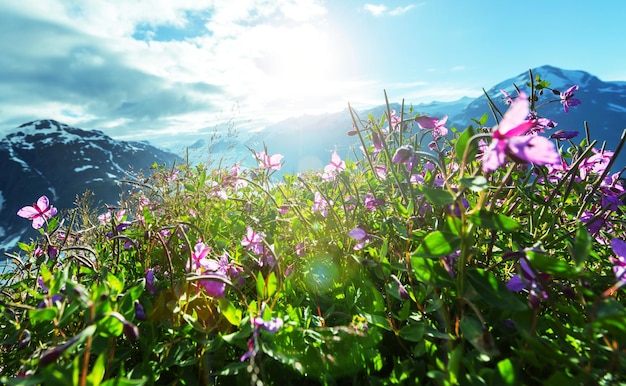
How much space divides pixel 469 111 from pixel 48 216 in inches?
8104

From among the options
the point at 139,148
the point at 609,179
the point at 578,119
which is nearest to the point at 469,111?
the point at 578,119

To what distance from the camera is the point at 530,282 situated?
875mm

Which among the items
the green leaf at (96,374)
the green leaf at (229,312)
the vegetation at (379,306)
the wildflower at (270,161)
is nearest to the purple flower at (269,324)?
the vegetation at (379,306)

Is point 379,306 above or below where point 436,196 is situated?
below

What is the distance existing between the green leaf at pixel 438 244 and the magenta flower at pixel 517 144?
179 millimetres

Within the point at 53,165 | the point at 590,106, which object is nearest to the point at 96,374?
the point at 53,165

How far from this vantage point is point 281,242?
214 cm

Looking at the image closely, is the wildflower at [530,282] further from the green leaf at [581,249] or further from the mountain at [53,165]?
the mountain at [53,165]

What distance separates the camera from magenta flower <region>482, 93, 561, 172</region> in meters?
0.71

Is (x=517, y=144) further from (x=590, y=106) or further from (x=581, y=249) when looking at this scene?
(x=590, y=106)

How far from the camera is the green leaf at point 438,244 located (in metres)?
0.78

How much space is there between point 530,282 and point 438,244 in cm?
30

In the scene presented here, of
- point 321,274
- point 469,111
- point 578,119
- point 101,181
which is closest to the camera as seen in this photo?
point 321,274

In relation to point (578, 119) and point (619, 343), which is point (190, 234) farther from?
point (578, 119)
